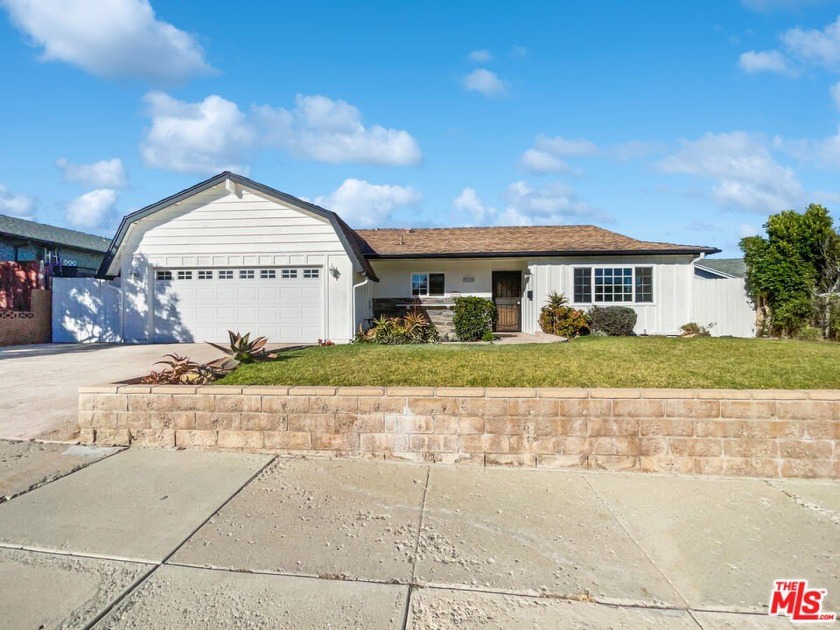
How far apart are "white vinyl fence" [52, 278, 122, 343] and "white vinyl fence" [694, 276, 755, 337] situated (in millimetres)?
17480

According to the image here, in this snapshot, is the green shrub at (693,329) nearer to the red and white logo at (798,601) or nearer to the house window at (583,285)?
the house window at (583,285)

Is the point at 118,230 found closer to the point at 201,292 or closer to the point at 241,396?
the point at 201,292

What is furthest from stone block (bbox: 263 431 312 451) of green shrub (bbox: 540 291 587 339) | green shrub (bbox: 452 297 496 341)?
green shrub (bbox: 540 291 587 339)

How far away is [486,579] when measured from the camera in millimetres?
2824

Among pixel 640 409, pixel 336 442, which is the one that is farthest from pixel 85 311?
pixel 640 409

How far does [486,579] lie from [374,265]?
1384 cm

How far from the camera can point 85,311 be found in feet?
44.1

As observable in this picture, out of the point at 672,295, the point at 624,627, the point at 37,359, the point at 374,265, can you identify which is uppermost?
the point at 374,265

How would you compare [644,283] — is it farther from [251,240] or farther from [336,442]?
[336,442]

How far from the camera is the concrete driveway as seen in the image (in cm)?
550

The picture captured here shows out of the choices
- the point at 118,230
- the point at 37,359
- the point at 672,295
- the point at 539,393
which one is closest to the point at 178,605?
the point at 539,393

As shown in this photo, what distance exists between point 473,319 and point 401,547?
32.7 feet

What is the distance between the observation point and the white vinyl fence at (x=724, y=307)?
13516 millimetres

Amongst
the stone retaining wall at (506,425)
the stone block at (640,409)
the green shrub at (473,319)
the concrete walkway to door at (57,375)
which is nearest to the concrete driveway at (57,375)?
the concrete walkway to door at (57,375)
